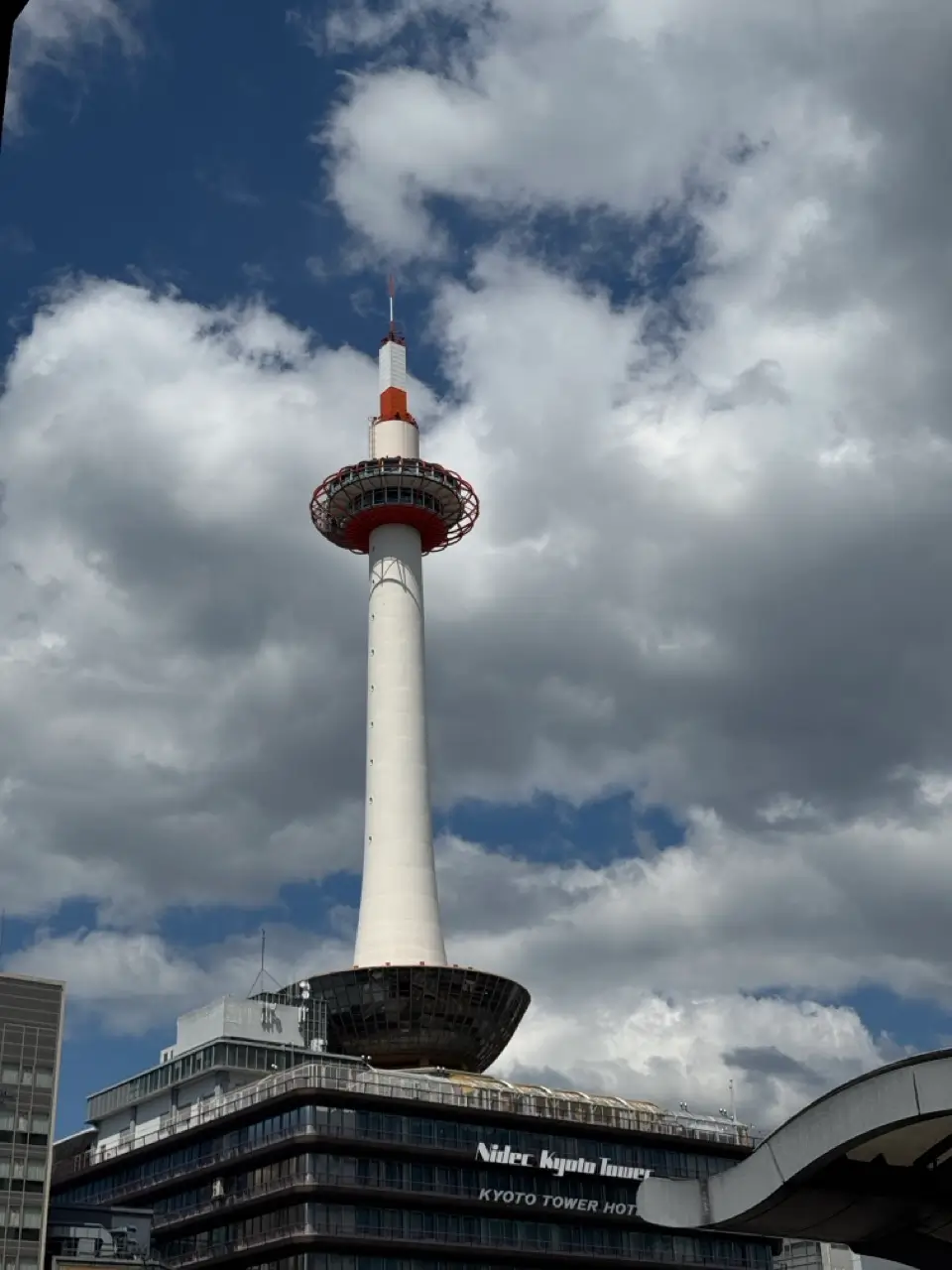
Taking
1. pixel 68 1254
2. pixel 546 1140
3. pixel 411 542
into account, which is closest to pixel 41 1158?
pixel 68 1254

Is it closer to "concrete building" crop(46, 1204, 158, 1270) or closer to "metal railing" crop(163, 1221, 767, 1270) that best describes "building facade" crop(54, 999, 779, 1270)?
"metal railing" crop(163, 1221, 767, 1270)

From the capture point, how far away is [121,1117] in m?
136

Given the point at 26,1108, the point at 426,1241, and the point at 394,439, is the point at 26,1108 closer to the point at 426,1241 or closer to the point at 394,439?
the point at 426,1241

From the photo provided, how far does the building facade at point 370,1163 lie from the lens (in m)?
110

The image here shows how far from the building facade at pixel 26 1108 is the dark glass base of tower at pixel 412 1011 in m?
23.3

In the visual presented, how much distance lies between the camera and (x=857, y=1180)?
29656 mm

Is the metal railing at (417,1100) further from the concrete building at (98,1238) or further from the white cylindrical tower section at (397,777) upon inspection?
the white cylindrical tower section at (397,777)

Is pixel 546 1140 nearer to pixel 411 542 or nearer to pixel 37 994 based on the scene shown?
pixel 37 994

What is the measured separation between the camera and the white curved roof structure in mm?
26500

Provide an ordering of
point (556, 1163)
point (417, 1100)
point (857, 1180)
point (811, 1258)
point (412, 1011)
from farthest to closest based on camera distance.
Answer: point (811, 1258) < point (412, 1011) < point (556, 1163) < point (417, 1100) < point (857, 1180)

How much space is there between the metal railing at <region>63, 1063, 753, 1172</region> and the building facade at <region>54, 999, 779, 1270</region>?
152mm

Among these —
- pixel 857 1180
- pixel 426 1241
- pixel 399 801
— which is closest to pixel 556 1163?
pixel 426 1241

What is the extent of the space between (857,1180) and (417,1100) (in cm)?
8989

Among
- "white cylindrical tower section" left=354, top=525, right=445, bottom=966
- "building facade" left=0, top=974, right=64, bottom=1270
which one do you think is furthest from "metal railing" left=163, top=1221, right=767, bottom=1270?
"white cylindrical tower section" left=354, top=525, right=445, bottom=966
